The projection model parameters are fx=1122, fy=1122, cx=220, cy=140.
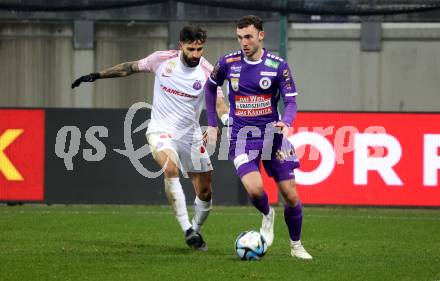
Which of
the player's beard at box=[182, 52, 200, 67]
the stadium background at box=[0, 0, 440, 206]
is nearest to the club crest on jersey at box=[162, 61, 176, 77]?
the player's beard at box=[182, 52, 200, 67]

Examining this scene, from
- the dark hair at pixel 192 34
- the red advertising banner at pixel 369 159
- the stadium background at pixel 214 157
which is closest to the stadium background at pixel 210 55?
the stadium background at pixel 214 157

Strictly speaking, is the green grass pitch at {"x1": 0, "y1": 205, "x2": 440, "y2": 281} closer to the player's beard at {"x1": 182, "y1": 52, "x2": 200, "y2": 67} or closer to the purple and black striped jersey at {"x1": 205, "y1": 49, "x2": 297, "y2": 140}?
the purple and black striped jersey at {"x1": 205, "y1": 49, "x2": 297, "y2": 140}

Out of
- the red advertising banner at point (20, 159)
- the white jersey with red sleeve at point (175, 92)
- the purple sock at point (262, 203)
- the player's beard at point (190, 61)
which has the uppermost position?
the player's beard at point (190, 61)

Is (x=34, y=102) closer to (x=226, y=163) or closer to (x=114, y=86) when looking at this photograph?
(x=114, y=86)

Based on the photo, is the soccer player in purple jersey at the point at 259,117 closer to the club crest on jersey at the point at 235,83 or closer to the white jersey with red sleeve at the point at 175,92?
the club crest on jersey at the point at 235,83

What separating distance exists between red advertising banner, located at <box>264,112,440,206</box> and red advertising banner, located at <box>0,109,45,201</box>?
3.87m

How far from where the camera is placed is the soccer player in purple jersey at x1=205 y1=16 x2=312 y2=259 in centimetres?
1088

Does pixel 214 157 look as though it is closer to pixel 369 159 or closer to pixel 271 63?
pixel 369 159

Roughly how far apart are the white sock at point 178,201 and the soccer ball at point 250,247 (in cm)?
128

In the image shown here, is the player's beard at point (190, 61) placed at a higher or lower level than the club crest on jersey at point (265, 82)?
higher

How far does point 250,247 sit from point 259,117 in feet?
4.20

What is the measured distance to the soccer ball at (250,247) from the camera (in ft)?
35.1

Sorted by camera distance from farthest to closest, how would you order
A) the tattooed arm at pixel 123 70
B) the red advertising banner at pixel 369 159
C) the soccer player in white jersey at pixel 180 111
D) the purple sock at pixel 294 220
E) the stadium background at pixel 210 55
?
the stadium background at pixel 210 55
the red advertising banner at pixel 369 159
the tattooed arm at pixel 123 70
the soccer player in white jersey at pixel 180 111
the purple sock at pixel 294 220

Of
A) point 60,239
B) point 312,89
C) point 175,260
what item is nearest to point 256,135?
point 175,260
